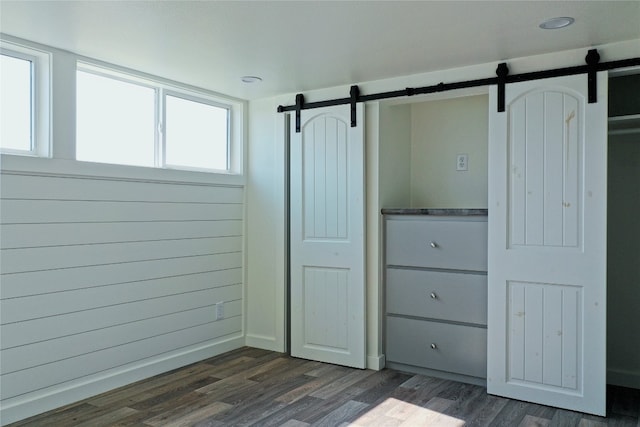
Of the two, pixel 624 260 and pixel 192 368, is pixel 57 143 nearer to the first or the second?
pixel 192 368

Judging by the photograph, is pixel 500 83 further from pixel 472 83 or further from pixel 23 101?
pixel 23 101

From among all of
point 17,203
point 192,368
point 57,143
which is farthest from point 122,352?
point 57,143

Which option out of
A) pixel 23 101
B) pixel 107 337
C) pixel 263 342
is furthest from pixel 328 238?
pixel 23 101

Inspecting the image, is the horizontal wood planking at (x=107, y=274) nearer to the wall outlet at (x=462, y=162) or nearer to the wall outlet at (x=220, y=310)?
the wall outlet at (x=220, y=310)

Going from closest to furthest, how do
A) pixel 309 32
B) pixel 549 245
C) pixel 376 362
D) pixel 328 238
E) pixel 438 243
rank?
pixel 309 32, pixel 549 245, pixel 438 243, pixel 376 362, pixel 328 238

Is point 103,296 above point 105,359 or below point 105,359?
above

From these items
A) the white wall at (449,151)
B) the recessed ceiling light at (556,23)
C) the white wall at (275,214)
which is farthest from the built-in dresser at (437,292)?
the recessed ceiling light at (556,23)

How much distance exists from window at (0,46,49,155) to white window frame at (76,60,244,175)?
0.27 metres

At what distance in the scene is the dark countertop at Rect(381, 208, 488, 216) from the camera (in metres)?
3.24

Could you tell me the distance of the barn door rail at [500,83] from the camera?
9.16 feet

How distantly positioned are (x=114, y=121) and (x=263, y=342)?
205cm

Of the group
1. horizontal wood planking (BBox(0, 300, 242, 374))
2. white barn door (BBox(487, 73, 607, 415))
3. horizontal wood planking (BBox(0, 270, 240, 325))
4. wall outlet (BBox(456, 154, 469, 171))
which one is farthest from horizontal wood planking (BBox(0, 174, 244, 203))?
white barn door (BBox(487, 73, 607, 415))

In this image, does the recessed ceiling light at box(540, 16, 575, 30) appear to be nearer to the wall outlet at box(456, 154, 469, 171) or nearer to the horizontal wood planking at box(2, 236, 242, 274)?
the wall outlet at box(456, 154, 469, 171)

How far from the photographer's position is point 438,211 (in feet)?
11.1
